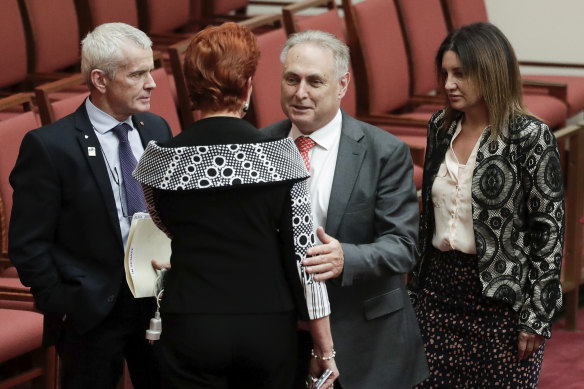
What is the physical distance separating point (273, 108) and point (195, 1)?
1622 millimetres

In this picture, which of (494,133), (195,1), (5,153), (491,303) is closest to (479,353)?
(491,303)

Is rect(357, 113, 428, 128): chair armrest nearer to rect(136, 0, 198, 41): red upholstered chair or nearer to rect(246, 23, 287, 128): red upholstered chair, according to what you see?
rect(246, 23, 287, 128): red upholstered chair

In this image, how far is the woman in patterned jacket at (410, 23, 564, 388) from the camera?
2074 mm

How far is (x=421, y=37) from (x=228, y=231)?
9.27ft

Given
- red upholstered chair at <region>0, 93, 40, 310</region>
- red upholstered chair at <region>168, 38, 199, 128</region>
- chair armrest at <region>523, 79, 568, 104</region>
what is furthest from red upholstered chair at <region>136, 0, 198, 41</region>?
red upholstered chair at <region>0, 93, 40, 310</region>

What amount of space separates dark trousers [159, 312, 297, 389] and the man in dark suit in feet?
1.37

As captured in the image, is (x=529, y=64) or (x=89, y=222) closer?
(x=89, y=222)

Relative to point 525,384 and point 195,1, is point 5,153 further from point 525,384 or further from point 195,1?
point 195,1

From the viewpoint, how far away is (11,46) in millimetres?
3727

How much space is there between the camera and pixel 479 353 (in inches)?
85.6

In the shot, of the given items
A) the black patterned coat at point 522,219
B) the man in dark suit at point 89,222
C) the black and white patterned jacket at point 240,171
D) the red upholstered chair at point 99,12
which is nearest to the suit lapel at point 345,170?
the black and white patterned jacket at point 240,171

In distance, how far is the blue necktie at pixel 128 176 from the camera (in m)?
2.03

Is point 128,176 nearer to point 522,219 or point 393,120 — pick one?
point 522,219

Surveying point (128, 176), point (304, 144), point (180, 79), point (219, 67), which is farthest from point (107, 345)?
point (180, 79)
